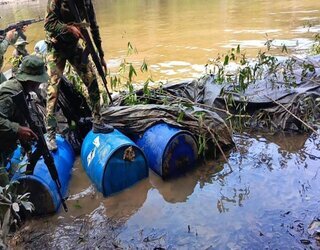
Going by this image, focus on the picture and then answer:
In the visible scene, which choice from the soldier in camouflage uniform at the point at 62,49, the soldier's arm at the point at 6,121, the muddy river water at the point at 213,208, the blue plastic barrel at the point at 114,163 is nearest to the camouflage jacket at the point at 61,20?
the soldier in camouflage uniform at the point at 62,49

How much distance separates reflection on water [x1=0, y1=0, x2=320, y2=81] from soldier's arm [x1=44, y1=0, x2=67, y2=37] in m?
4.01

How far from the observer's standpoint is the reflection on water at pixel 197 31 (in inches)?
368

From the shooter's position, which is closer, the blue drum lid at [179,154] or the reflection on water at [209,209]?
the reflection on water at [209,209]

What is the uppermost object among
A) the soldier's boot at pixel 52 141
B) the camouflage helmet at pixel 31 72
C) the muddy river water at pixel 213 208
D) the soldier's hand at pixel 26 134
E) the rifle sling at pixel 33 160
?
the camouflage helmet at pixel 31 72

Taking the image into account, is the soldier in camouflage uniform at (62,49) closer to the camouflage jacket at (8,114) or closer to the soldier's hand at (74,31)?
the soldier's hand at (74,31)

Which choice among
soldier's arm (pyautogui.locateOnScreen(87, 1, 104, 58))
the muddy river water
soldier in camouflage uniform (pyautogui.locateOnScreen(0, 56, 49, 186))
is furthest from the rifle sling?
soldier's arm (pyautogui.locateOnScreen(87, 1, 104, 58))

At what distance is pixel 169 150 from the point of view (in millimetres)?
3895

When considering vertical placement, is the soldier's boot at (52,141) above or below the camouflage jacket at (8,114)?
below

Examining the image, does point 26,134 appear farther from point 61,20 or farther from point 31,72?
point 61,20

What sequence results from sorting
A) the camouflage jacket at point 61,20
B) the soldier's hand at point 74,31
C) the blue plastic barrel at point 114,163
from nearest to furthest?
the blue plastic barrel at point 114,163
the soldier's hand at point 74,31
the camouflage jacket at point 61,20

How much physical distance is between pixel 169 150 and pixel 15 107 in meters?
1.49

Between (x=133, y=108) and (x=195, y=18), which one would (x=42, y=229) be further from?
(x=195, y=18)

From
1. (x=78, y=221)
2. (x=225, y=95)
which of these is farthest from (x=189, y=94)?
(x=78, y=221)

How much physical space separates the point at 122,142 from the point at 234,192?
110 centimetres
